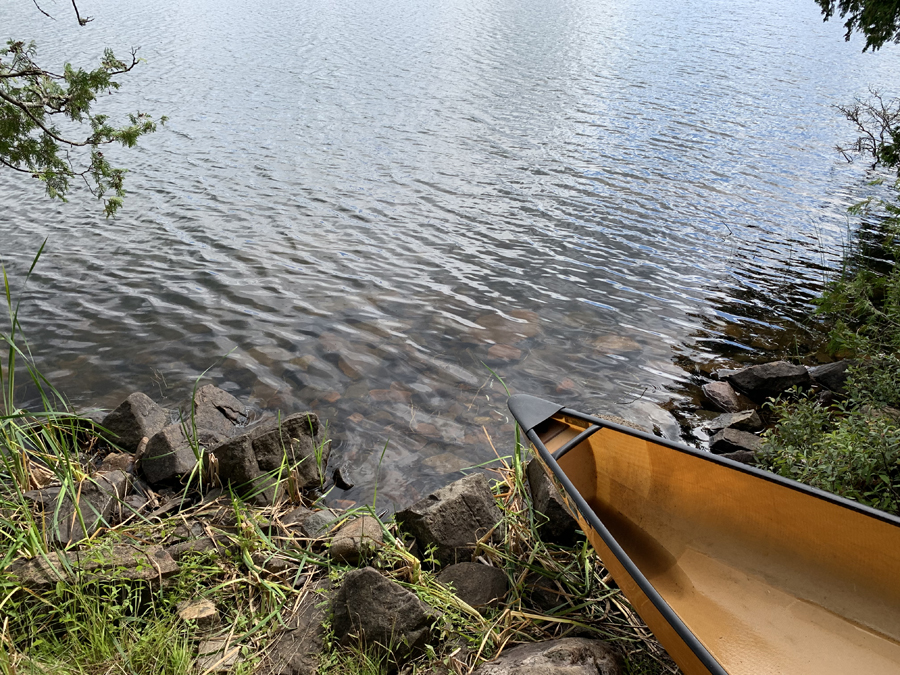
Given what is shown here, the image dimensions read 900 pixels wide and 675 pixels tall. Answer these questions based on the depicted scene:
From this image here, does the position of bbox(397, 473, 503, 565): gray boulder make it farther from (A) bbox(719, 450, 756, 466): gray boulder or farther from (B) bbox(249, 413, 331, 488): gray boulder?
(A) bbox(719, 450, 756, 466): gray boulder

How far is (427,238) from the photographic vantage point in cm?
898

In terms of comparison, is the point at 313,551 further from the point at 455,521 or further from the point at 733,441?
the point at 733,441

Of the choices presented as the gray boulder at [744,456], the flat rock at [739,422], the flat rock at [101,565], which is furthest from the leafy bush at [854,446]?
the flat rock at [101,565]

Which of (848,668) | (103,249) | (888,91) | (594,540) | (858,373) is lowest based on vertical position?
(103,249)

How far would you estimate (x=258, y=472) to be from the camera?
13.3 feet

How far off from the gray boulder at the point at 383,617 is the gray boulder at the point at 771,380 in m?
4.14

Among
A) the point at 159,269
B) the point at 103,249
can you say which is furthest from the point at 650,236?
the point at 103,249

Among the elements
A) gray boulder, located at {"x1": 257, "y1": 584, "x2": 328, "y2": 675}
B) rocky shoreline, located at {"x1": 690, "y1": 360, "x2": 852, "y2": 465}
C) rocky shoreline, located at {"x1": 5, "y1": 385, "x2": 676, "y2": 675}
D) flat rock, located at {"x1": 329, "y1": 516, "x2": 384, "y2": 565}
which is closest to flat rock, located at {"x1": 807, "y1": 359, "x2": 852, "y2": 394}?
rocky shoreline, located at {"x1": 690, "y1": 360, "x2": 852, "y2": 465}

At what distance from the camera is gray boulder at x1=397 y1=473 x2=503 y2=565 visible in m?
3.39

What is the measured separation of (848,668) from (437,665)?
1831 mm

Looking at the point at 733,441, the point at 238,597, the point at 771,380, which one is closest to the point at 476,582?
the point at 238,597

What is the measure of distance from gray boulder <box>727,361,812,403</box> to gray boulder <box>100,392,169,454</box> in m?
5.08

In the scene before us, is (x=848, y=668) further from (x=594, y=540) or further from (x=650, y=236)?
(x=650, y=236)

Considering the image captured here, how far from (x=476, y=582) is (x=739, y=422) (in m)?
3.11
